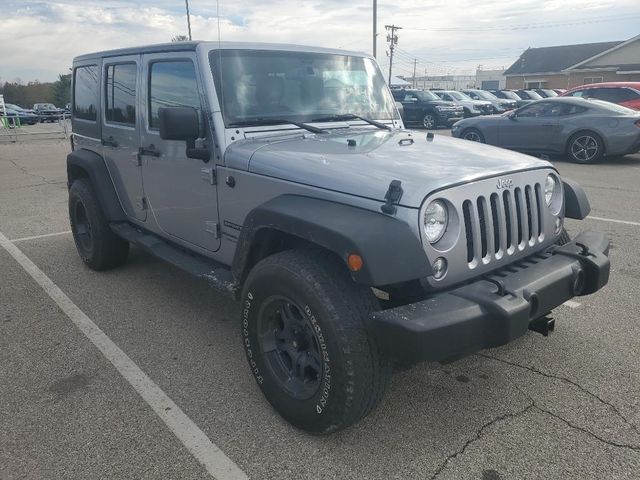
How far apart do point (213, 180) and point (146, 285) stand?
1.89 metres

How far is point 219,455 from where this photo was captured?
100 inches

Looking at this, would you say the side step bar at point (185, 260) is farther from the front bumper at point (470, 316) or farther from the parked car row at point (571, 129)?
the parked car row at point (571, 129)

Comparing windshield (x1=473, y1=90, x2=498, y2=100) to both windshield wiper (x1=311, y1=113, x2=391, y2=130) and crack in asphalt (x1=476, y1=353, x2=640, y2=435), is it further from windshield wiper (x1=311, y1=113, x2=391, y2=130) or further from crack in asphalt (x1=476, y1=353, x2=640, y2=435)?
crack in asphalt (x1=476, y1=353, x2=640, y2=435)

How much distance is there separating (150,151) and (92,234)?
140cm

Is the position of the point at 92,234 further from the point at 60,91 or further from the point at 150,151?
the point at 60,91

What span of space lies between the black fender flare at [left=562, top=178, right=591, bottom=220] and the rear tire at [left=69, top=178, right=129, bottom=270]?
148 inches

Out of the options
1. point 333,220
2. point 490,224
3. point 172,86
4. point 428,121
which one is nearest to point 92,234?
point 172,86

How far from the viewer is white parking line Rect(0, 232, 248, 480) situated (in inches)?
97.9

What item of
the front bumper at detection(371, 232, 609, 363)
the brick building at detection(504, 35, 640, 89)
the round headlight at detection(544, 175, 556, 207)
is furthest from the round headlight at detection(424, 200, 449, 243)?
the brick building at detection(504, 35, 640, 89)

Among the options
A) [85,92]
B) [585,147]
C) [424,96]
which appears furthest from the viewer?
[424,96]

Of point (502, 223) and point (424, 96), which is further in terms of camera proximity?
point (424, 96)

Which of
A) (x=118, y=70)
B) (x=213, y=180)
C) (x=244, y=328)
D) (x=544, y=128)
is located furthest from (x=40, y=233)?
(x=544, y=128)

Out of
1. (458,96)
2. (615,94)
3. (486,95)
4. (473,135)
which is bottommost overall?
(473,135)

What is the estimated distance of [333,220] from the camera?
7.89 ft
